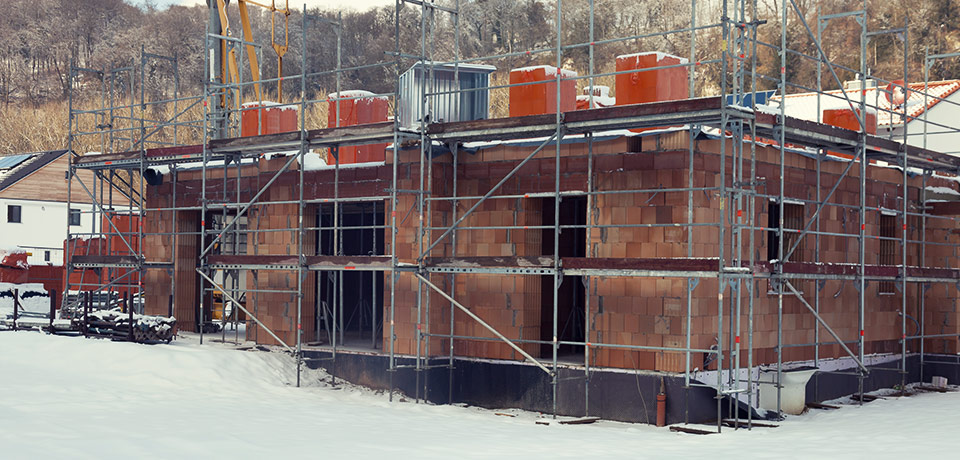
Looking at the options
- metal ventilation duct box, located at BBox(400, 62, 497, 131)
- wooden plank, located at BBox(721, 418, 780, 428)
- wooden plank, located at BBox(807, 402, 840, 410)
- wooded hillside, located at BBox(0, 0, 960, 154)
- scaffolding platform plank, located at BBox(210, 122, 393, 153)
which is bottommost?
wooden plank, located at BBox(807, 402, 840, 410)

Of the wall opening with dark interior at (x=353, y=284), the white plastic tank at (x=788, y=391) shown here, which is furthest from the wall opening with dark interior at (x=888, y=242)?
the wall opening with dark interior at (x=353, y=284)

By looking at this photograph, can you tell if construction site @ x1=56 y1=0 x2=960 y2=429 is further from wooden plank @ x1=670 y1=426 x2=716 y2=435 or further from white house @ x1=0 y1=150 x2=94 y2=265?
white house @ x1=0 y1=150 x2=94 y2=265

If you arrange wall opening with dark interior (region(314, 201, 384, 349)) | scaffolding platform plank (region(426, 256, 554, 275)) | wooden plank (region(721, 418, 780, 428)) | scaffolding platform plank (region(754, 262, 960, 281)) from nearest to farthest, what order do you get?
wooden plank (region(721, 418, 780, 428))
scaffolding platform plank (region(426, 256, 554, 275))
scaffolding platform plank (region(754, 262, 960, 281))
wall opening with dark interior (region(314, 201, 384, 349))

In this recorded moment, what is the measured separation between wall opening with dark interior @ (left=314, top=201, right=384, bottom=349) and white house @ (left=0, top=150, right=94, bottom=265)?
29.3 m

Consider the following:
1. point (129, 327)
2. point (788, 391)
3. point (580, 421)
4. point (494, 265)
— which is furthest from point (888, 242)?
point (129, 327)

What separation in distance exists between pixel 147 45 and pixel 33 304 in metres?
69.6

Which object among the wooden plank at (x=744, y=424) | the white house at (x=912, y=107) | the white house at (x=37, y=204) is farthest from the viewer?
the white house at (x=37, y=204)

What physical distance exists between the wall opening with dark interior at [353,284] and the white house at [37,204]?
29339 millimetres

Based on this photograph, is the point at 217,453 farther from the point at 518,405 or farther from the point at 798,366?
the point at 798,366

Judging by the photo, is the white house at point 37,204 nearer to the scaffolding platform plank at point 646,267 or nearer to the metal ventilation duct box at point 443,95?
the metal ventilation duct box at point 443,95

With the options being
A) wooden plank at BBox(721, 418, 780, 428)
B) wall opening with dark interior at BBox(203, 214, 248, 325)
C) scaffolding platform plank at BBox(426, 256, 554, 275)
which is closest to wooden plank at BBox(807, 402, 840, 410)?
wooden plank at BBox(721, 418, 780, 428)

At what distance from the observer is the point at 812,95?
35.6 meters

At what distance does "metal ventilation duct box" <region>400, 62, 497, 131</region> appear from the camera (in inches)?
721

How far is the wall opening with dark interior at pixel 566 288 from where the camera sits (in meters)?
17.9
